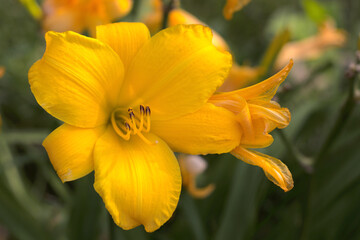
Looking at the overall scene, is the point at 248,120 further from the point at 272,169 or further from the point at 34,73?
the point at 34,73

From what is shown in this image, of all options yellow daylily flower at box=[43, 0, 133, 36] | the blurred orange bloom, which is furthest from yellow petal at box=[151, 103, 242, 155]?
the blurred orange bloom

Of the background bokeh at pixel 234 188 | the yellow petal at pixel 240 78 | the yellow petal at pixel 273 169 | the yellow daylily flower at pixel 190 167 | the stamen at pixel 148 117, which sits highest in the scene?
the yellow petal at pixel 273 169

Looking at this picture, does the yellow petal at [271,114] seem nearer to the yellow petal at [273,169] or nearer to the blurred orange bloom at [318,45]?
the yellow petal at [273,169]

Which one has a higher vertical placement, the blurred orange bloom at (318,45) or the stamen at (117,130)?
the stamen at (117,130)

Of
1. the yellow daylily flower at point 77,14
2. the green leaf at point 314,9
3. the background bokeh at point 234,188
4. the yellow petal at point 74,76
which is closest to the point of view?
the yellow petal at point 74,76

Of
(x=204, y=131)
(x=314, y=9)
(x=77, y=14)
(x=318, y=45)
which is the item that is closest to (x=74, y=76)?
(x=204, y=131)

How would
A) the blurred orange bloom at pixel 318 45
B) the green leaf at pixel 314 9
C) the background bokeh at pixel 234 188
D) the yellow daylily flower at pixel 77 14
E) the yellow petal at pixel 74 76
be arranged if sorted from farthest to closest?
the blurred orange bloom at pixel 318 45
the green leaf at pixel 314 9
the background bokeh at pixel 234 188
the yellow daylily flower at pixel 77 14
the yellow petal at pixel 74 76

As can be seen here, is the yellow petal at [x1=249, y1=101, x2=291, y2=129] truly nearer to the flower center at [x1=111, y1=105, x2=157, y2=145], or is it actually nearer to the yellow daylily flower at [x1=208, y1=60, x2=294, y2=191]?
the yellow daylily flower at [x1=208, y1=60, x2=294, y2=191]

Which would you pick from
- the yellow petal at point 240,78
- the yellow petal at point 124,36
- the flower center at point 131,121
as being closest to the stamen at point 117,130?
the flower center at point 131,121
